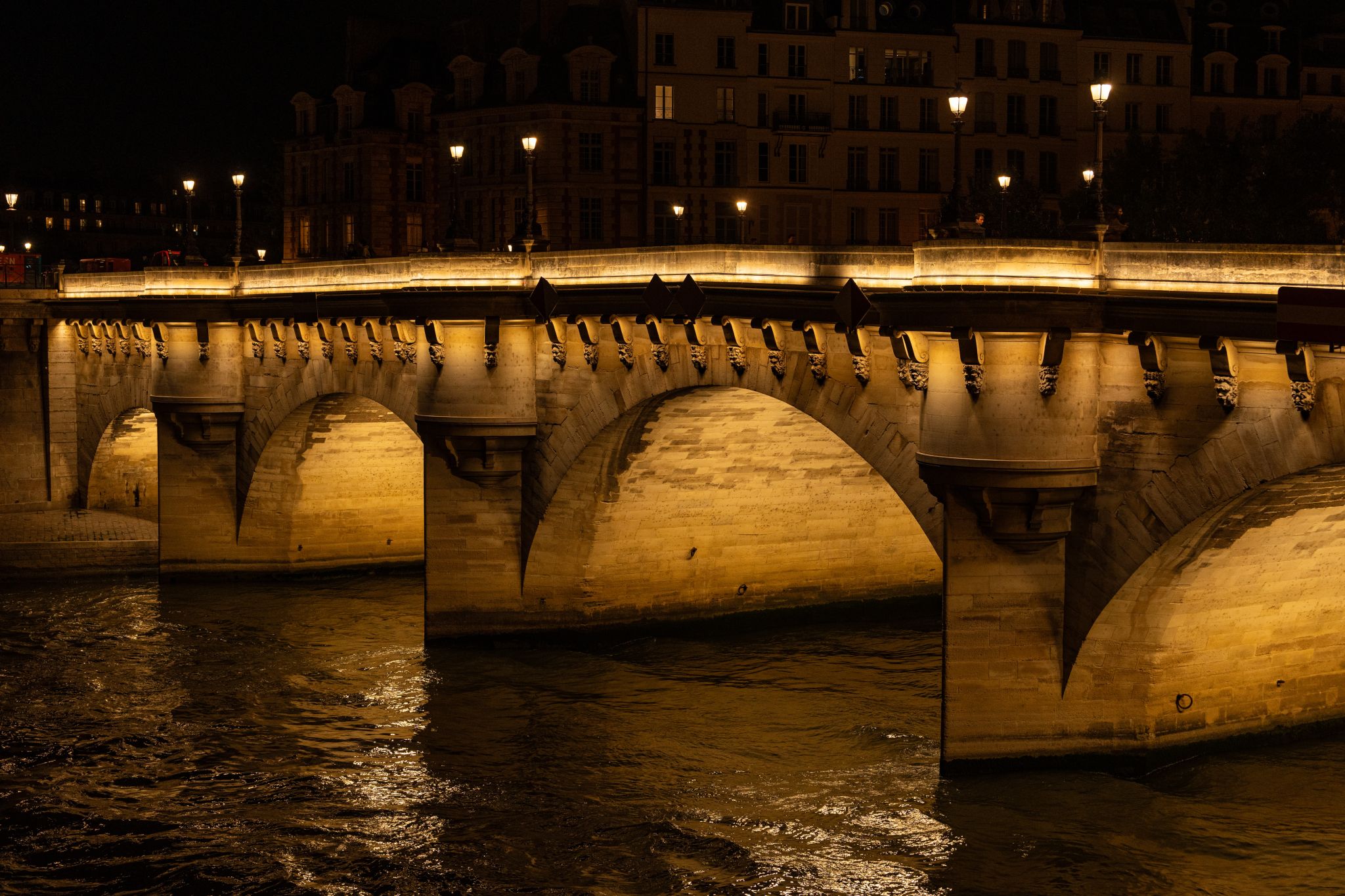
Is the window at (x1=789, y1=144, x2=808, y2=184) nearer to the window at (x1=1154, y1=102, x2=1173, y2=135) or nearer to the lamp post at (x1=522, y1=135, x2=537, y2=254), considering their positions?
the window at (x1=1154, y1=102, x2=1173, y2=135)

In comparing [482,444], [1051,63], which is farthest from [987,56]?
[482,444]

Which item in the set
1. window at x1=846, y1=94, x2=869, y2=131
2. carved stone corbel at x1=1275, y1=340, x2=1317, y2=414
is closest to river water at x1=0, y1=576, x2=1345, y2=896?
carved stone corbel at x1=1275, y1=340, x2=1317, y2=414

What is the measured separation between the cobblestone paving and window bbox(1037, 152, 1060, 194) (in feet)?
110

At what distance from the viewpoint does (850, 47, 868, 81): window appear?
6066cm

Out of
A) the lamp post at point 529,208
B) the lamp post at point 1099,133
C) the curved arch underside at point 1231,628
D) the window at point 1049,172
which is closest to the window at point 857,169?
the window at point 1049,172

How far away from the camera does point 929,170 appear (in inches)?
2419

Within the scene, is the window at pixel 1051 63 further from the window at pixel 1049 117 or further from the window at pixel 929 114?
the window at pixel 929 114

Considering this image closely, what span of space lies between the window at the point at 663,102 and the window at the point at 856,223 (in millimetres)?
7030

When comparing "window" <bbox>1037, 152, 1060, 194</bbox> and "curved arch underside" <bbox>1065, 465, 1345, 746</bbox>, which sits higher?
"window" <bbox>1037, 152, 1060, 194</bbox>

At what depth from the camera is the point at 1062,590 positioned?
21.7 m

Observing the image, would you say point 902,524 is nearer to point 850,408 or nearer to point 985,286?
point 850,408

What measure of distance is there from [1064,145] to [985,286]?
44125 mm

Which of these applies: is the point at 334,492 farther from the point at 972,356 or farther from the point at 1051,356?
the point at 1051,356

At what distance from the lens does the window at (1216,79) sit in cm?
6356
